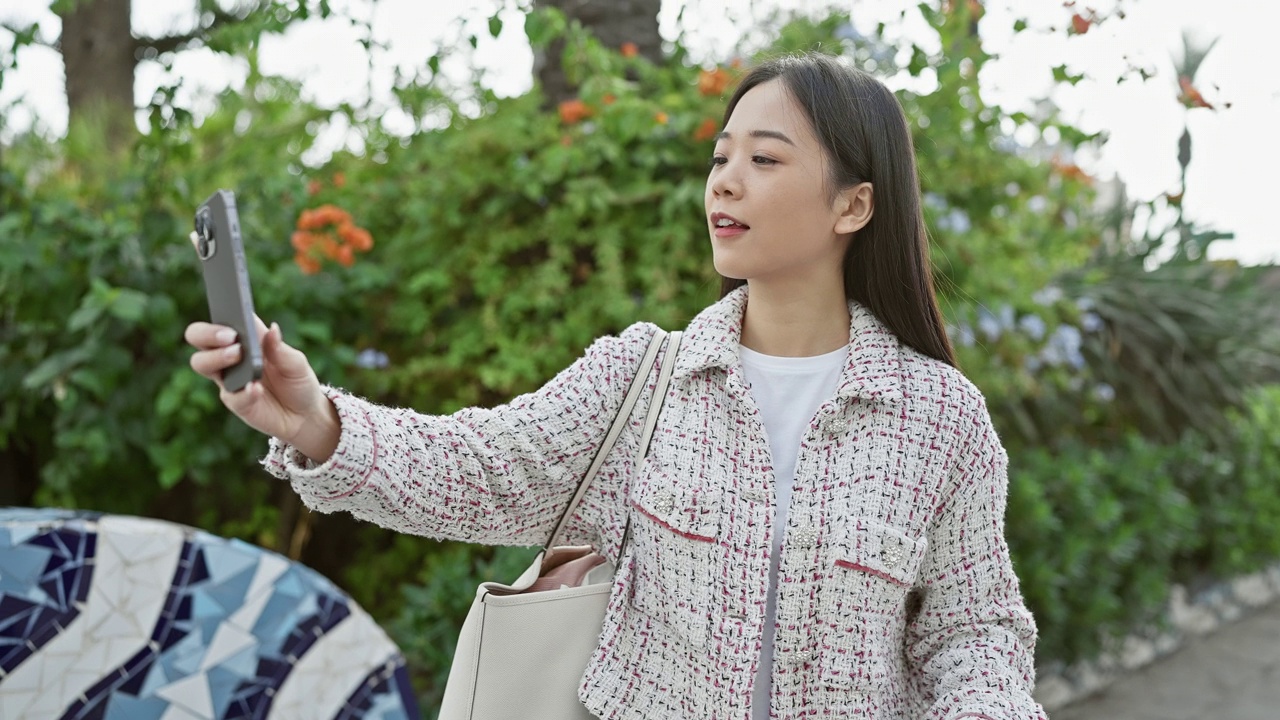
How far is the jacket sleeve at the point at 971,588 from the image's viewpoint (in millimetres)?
1561

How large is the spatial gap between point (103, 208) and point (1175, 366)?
4.83 metres

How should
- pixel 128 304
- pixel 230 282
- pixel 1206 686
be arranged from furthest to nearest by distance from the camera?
pixel 1206 686, pixel 128 304, pixel 230 282

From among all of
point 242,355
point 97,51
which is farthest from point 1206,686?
point 97,51

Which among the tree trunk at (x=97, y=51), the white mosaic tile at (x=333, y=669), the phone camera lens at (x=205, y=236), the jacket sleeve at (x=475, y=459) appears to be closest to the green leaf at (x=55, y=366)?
the white mosaic tile at (x=333, y=669)

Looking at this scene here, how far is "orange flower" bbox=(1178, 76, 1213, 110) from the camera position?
295 centimetres

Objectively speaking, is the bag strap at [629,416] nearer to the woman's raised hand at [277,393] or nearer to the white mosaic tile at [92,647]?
the woman's raised hand at [277,393]

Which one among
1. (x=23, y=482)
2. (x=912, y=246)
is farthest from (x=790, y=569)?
(x=23, y=482)

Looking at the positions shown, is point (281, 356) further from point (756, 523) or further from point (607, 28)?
point (607, 28)

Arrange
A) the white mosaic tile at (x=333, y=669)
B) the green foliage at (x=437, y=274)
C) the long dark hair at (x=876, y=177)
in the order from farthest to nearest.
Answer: the green foliage at (x=437, y=274)
the white mosaic tile at (x=333, y=669)
the long dark hair at (x=876, y=177)

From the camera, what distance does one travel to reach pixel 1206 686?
15.3 feet

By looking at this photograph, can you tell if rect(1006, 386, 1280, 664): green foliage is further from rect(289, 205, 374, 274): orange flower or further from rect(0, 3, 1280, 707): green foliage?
rect(289, 205, 374, 274): orange flower

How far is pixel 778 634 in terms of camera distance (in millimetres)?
1528

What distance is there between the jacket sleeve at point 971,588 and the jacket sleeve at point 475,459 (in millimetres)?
481

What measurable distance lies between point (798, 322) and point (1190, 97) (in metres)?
1.88
